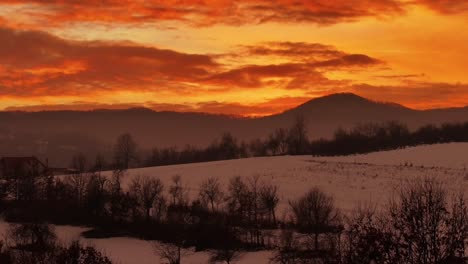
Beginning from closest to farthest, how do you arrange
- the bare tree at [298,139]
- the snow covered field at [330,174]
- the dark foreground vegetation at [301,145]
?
1. the snow covered field at [330,174]
2. the dark foreground vegetation at [301,145]
3. the bare tree at [298,139]

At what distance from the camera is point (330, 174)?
9462cm

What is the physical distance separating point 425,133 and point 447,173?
49.6 metres

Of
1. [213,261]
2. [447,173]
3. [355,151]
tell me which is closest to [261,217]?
[213,261]

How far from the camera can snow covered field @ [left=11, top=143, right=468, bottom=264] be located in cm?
6788

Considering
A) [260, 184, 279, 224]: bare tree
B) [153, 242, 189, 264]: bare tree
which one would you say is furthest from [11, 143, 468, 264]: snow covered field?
[260, 184, 279, 224]: bare tree

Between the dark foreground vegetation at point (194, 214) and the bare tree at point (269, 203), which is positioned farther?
the bare tree at point (269, 203)

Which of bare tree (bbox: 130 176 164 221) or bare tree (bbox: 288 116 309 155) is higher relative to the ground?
bare tree (bbox: 288 116 309 155)

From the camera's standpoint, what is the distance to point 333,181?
88812 millimetres

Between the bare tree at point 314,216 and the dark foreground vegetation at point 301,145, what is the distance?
55282mm

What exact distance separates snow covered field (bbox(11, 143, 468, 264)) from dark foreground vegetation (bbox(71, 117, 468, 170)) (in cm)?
1136

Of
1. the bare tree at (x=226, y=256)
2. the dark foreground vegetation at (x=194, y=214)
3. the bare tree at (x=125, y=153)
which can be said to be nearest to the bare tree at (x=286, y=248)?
the dark foreground vegetation at (x=194, y=214)

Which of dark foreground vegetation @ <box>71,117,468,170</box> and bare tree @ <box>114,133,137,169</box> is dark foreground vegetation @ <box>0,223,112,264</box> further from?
bare tree @ <box>114,133,137,169</box>

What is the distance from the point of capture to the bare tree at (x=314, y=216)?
60634 mm

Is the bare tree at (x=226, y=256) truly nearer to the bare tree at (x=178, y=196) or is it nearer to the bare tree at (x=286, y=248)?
the bare tree at (x=286, y=248)
